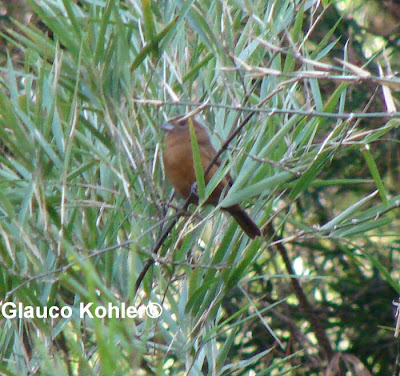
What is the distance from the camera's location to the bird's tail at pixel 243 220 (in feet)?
8.74

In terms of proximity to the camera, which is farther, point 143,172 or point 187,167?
point 187,167

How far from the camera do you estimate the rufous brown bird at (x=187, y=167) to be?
105 inches

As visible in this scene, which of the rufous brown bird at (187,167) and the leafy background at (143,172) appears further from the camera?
the rufous brown bird at (187,167)

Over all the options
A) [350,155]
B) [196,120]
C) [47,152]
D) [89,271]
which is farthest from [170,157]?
[350,155]

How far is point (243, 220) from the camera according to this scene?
268 cm

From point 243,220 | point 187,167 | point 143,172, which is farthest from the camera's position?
point 187,167

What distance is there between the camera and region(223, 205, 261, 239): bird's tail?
2664 mm

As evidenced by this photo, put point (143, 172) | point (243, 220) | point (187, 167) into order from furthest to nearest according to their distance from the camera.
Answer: point (187, 167) → point (243, 220) → point (143, 172)

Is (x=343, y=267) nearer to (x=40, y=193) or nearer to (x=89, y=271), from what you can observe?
(x=40, y=193)

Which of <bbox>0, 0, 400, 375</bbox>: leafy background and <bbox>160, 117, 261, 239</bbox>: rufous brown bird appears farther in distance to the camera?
<bbox>160, 117, 261, 239</bbox>: rufous brown bird

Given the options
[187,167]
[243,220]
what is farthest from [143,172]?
[187,167]

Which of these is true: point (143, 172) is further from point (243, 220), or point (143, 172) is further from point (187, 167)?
point (187, 167)

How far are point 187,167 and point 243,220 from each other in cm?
41

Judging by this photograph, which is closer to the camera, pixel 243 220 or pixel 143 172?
pixel 143 172
